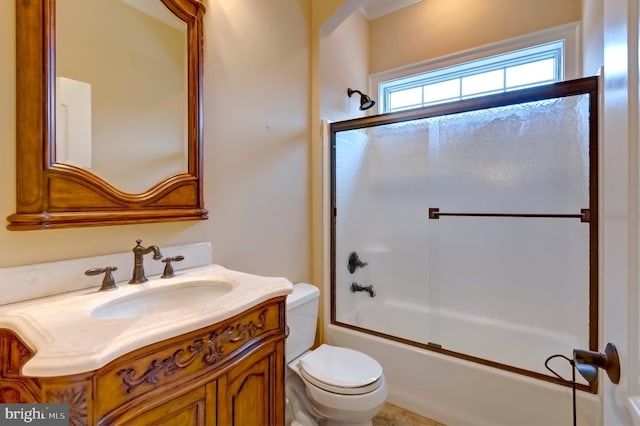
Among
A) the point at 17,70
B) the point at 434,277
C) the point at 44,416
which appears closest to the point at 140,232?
the point at 17,70

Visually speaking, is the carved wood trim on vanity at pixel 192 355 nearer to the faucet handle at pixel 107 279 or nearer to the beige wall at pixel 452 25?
the faucet handle at pixel 107 279

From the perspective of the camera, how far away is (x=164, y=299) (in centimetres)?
120

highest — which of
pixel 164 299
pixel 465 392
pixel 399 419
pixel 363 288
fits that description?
pixel 164 299

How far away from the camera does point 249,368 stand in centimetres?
99

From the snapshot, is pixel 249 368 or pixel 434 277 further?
pixel 434 277

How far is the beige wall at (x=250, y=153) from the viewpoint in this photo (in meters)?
1.38

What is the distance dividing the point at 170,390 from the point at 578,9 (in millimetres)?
2904

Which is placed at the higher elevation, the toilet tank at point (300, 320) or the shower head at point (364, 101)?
the shower head at point (364, 101)

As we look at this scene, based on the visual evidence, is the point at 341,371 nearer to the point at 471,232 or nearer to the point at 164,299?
the point at 164,299

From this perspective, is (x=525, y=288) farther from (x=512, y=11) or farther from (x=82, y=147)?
(x=82, y=147)

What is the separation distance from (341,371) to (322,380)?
0.38 feet

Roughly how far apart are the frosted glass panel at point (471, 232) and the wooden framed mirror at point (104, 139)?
3.60ft

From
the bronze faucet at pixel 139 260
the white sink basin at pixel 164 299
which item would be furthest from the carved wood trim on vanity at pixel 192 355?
the bronze faucet at pixel 139 260

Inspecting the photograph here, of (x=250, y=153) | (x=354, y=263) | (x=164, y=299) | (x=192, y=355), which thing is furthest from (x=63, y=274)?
(x=354, y=263)
